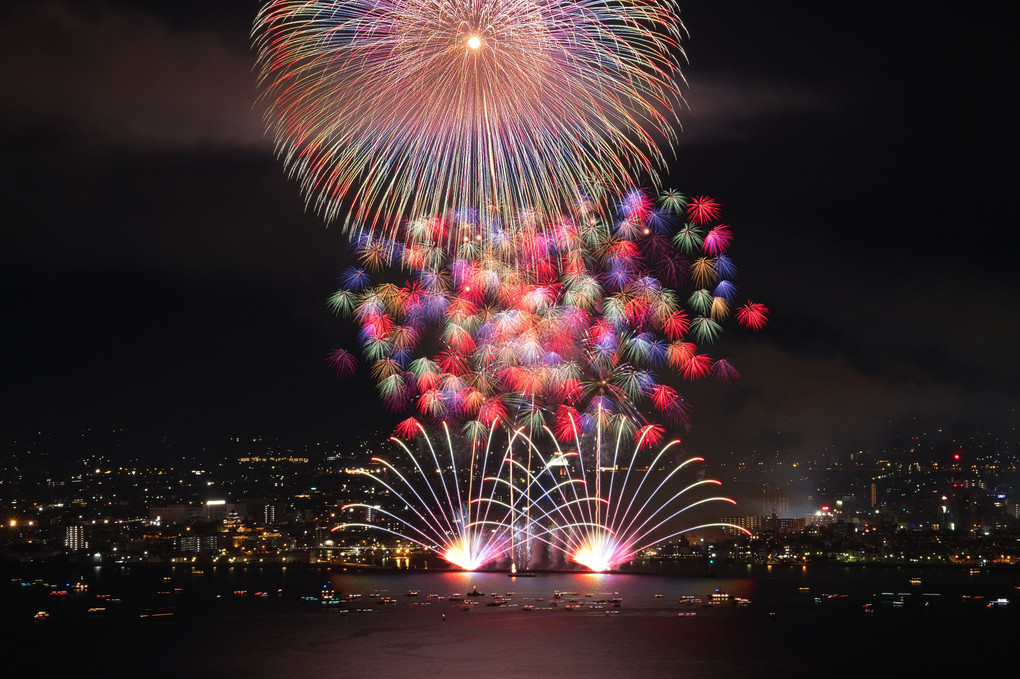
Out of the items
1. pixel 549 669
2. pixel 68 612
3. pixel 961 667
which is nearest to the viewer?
pixel 549 669

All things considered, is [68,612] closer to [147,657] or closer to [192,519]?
[147,657]

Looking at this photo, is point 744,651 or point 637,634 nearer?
point 744,651

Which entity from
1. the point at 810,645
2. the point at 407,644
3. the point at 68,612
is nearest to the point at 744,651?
the point at 810,645

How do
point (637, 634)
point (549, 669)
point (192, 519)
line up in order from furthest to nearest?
1. point (192, 519)
2. point (637, 634)
3. point (549, 669)

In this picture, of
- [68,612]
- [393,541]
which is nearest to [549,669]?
[68,612]

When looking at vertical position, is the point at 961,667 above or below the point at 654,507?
below

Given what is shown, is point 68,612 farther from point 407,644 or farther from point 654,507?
point 654,507
